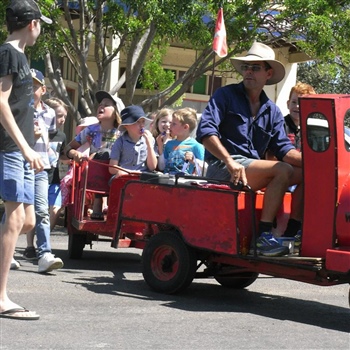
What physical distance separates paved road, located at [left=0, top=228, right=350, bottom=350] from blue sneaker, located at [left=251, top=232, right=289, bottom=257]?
1.51 ft

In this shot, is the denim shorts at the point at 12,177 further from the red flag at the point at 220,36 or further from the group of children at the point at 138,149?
the red flag at the point at 220,36

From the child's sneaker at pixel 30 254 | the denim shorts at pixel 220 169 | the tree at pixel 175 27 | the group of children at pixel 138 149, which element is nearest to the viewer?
the denim shorts at pixel 220 169

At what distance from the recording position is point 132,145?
1026 centimetres

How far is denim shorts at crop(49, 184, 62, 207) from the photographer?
A: 10.4 meters

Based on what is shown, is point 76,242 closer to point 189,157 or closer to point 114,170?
point 114,170

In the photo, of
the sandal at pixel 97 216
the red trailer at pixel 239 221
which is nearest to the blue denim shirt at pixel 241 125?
the red trailer at pixel 239 221

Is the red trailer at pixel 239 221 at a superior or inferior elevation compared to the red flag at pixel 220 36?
inferior

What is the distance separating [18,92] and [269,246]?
222 cm

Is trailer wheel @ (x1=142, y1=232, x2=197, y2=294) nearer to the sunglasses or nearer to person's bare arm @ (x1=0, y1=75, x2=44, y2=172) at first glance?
the sunglasses

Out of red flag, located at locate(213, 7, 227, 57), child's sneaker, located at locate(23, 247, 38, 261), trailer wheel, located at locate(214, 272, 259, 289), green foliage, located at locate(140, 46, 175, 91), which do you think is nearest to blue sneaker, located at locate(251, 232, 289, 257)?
trailer wheel, located at locate(214, 272, 259, 289)

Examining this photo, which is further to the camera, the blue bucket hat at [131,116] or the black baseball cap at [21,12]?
the blue bucket hat at [131,116]

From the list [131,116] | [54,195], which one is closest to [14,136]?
[131,116]

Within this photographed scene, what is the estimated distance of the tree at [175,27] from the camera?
1490 centimetres

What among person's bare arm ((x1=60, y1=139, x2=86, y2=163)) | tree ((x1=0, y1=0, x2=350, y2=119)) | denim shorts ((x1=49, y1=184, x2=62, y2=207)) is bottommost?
denim shorts ((x1=49, y1=184, x2=62, y2=207))
